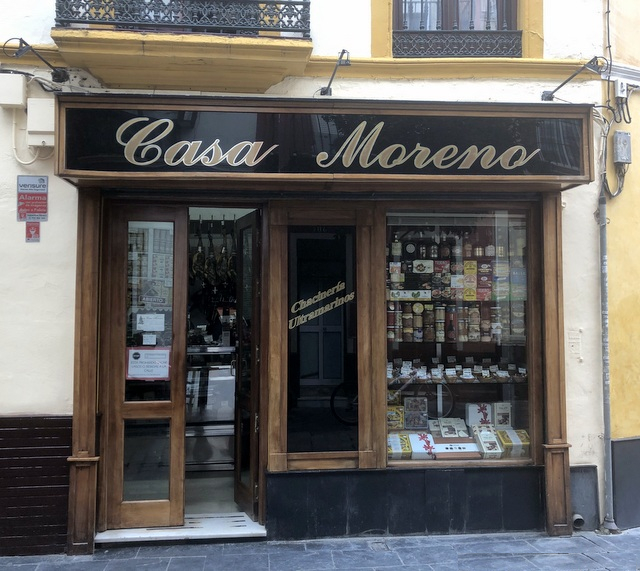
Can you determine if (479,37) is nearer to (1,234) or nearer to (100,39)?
(100,39)

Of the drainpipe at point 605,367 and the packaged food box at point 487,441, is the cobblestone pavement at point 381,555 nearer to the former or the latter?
the drainpipe at point 605,367

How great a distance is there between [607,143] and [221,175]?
3.55 meters

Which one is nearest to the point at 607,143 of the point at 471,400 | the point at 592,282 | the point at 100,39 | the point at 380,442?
the point at 592,282

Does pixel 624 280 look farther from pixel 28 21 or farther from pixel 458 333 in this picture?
pixel 28 21

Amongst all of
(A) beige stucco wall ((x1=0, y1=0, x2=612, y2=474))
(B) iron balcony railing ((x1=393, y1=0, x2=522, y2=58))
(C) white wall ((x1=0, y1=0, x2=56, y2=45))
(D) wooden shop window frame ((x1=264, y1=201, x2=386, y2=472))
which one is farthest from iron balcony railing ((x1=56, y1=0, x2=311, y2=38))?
(D) wooden shop window frame ((x1=264, y1=201, x2=386, y2=472))

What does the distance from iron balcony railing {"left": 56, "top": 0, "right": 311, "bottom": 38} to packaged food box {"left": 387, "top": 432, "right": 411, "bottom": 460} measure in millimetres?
3607

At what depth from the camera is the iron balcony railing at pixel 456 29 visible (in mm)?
5387

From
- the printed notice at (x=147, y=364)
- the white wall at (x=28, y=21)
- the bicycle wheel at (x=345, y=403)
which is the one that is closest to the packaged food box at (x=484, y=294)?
the bicycle wheel at (x=345, y=403)

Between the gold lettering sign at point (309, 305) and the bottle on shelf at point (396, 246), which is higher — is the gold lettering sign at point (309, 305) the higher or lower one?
the lower one

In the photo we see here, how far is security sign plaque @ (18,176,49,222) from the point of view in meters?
4.82

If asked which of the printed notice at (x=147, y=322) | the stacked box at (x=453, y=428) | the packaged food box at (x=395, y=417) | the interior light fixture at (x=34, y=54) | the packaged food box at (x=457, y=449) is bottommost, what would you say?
the packaged food box at (x=457, y=449)

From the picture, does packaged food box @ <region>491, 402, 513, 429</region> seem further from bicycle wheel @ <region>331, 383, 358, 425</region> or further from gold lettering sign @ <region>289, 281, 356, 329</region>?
gold lettering sign @ <region>289, 281, 356, 329</region>

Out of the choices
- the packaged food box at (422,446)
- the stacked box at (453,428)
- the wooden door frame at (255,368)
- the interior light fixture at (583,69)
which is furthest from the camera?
the stacked box at (453,428)

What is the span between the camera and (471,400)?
562 cm
